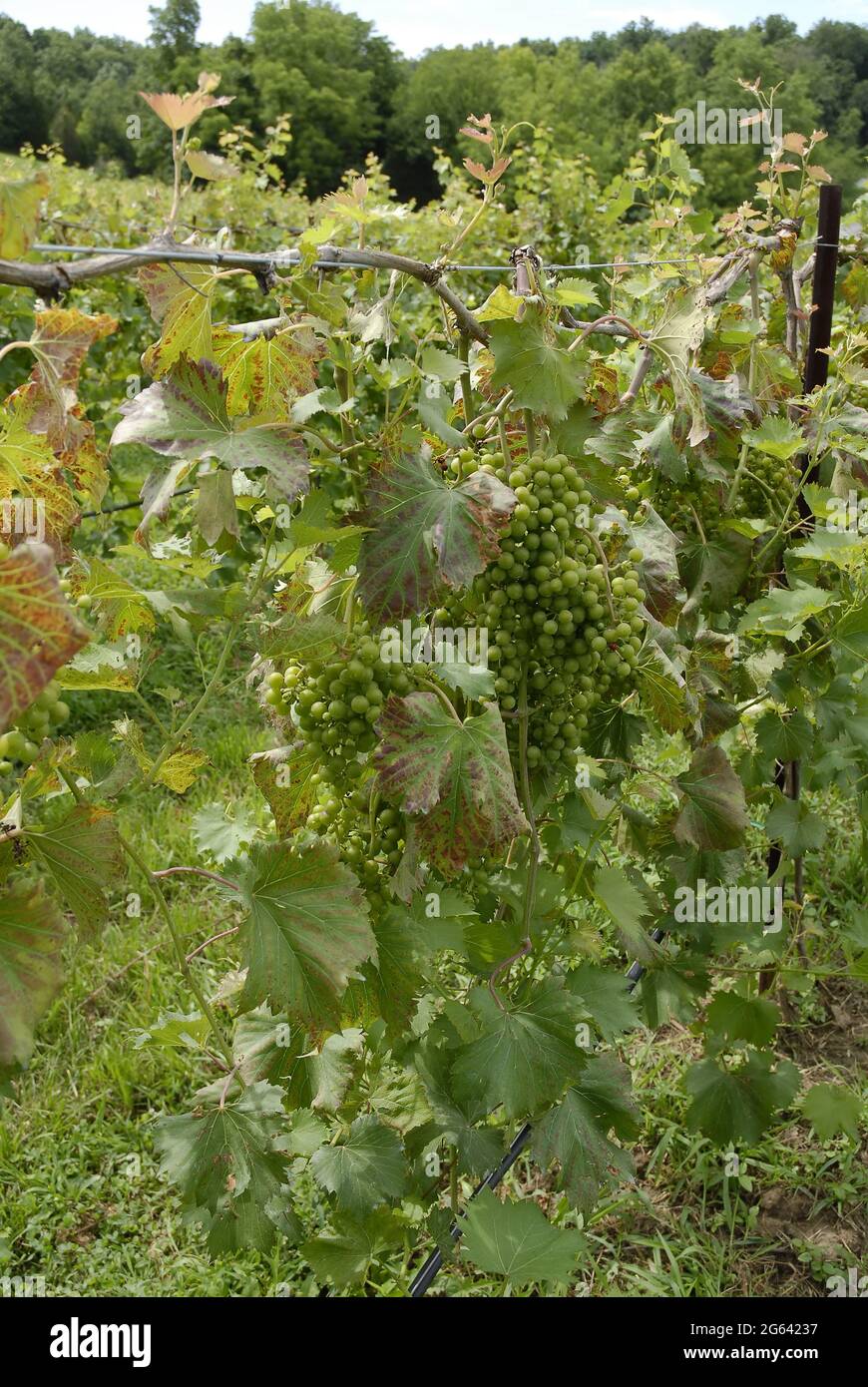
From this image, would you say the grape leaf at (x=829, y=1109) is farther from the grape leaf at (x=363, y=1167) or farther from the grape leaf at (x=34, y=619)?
the grape leaf at (x=34, y=619)

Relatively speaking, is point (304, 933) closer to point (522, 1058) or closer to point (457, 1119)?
point (522, 1058)

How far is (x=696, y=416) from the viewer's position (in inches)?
65.5

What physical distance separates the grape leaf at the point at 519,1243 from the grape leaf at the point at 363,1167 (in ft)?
0.83

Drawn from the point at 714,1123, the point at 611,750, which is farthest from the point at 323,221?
the point at 714,1123

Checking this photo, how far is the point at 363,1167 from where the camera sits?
5.68 feet

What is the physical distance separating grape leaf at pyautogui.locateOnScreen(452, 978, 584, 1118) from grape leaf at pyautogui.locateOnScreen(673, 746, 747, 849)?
1.60ft

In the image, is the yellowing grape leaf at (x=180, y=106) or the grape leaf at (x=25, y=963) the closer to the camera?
the grape leaf at (x=25, y=963)

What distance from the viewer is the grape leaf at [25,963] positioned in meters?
0.96

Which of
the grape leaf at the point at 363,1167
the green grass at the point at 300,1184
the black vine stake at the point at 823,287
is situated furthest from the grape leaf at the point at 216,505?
the black vine stake at the point at 823,287

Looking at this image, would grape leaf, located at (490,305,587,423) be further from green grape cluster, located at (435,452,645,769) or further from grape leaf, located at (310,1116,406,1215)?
grape leaf, located at (310,1116,406,1215)

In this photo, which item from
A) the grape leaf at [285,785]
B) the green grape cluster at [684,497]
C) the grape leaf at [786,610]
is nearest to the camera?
the grape leaf at [285,785]
